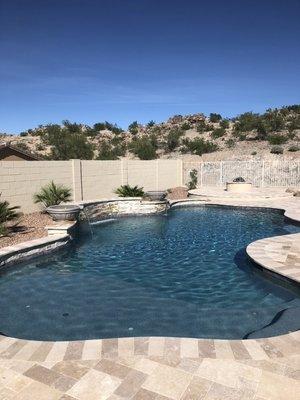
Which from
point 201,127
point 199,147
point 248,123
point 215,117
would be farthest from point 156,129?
point 199,147

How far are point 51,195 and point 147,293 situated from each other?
8249 mm


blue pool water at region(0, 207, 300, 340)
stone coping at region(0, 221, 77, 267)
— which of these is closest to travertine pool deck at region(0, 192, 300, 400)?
blue pool water at region(0, 207, 300, 340)

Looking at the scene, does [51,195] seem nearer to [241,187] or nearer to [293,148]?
[241,187]

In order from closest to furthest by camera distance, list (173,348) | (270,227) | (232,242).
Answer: (173,348) → (232,242) → (270,227)

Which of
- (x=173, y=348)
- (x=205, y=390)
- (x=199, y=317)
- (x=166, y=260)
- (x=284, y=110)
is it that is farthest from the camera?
(x=284, y=110)

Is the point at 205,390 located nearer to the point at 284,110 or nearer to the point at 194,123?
the point at 284,110

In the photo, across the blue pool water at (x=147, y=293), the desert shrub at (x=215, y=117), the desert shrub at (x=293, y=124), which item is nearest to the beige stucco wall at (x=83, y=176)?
the blue pool water at (x=147, y=293)

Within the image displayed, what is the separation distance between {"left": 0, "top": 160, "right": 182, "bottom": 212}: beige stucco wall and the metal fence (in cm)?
145

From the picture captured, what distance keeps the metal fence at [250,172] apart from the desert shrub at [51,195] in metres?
11.3

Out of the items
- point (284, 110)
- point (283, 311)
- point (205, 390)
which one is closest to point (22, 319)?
point (205, 390)

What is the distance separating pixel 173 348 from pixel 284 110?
156 feet

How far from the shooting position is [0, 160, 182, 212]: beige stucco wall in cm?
1239

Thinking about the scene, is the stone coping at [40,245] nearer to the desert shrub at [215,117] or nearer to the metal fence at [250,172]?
the metal fence at [250,172]

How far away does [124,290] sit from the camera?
641cm
